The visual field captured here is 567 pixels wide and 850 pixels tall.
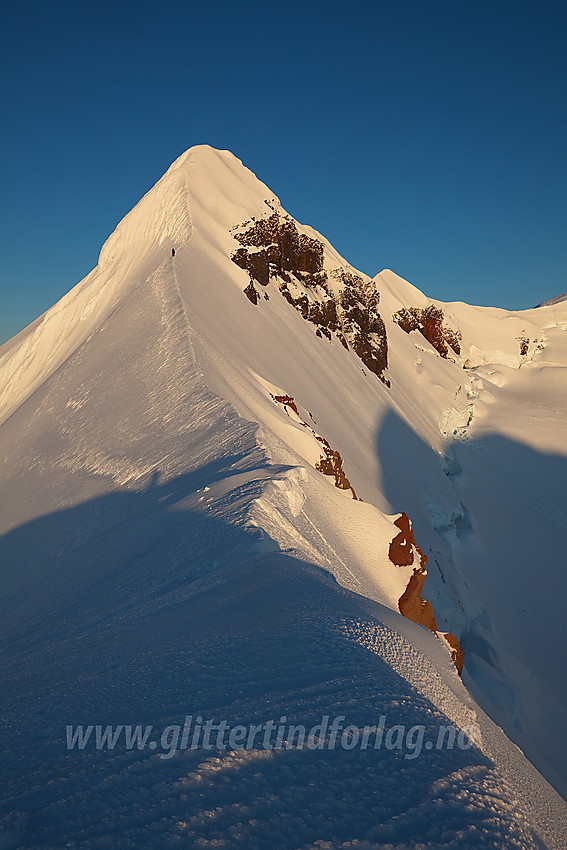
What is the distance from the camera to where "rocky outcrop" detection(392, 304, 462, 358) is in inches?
2213

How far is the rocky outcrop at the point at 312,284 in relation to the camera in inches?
1329

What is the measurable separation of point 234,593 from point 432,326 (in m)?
56.6

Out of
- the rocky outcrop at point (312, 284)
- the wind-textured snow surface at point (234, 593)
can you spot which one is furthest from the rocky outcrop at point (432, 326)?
the wind-textured snow surface at point (234, 593)

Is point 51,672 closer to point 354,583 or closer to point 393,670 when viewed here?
point 393,670

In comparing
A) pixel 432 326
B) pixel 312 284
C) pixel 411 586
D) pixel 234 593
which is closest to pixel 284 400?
pixel 411 586

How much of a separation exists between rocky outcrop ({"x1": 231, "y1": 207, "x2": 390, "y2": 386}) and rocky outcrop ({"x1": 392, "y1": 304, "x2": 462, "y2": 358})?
46.1 feet

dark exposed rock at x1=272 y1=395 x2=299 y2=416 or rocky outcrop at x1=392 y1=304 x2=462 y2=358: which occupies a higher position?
rocky outcrop at x1=392 y1=304 x2=462 y2=358

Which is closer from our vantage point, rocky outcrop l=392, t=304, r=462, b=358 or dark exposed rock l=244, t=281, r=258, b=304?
dark exposed rock l=244, t=281, r=258, b=304

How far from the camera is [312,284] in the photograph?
38.5m

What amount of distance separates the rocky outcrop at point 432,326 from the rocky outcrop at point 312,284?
14065 millimetres

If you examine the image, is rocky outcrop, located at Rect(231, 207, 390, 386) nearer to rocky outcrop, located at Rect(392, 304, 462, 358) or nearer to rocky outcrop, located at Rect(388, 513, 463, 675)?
rocky outcrop, located at Rect(392, 304, 462, 358)

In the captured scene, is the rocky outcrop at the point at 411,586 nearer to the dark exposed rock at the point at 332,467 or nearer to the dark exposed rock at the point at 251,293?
the dark exposed rock at the point at 332,467

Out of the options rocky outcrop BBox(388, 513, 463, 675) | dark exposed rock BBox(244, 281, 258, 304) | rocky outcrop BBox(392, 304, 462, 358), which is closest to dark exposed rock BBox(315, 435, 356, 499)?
rocky outcrop BBox(388, 513, 463, 675)

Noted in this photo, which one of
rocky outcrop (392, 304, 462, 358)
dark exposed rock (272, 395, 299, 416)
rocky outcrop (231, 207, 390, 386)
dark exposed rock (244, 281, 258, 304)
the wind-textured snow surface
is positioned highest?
rocky outcrop (392, 304, 462, 358)
